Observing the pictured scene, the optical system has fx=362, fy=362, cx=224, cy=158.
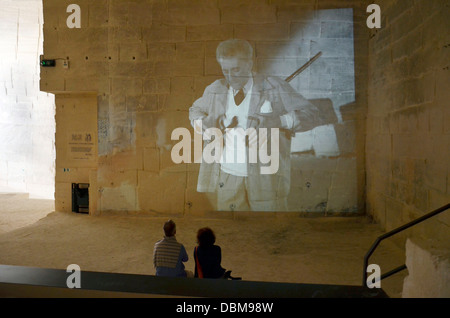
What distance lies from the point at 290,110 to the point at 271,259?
2917mm

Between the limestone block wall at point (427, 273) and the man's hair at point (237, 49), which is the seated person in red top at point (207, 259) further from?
the man's hair at point (237, 49)

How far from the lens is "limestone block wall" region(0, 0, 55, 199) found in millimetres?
10828

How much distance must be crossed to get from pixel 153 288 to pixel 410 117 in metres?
4.21

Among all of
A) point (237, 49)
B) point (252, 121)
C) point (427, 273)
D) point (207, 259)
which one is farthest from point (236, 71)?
point (427, 273)

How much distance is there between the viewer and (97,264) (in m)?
4.73

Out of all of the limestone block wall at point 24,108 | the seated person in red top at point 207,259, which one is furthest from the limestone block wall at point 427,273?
the limestone block wall at point 24,108

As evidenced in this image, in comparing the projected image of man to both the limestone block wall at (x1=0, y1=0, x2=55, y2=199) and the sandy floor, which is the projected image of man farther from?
the limestone block wall at (x1=0, y1=0, x2=55, y2=199)

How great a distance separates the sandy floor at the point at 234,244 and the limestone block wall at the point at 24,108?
153 inches

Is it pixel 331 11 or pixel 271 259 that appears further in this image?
pixel 331 11

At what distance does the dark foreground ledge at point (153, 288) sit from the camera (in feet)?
6.98

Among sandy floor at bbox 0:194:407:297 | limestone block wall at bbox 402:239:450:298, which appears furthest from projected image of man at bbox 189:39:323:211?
limestone block wall at bbox 402:239:450:298

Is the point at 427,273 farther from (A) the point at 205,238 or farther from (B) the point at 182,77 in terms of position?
(B) the point at 182,77
